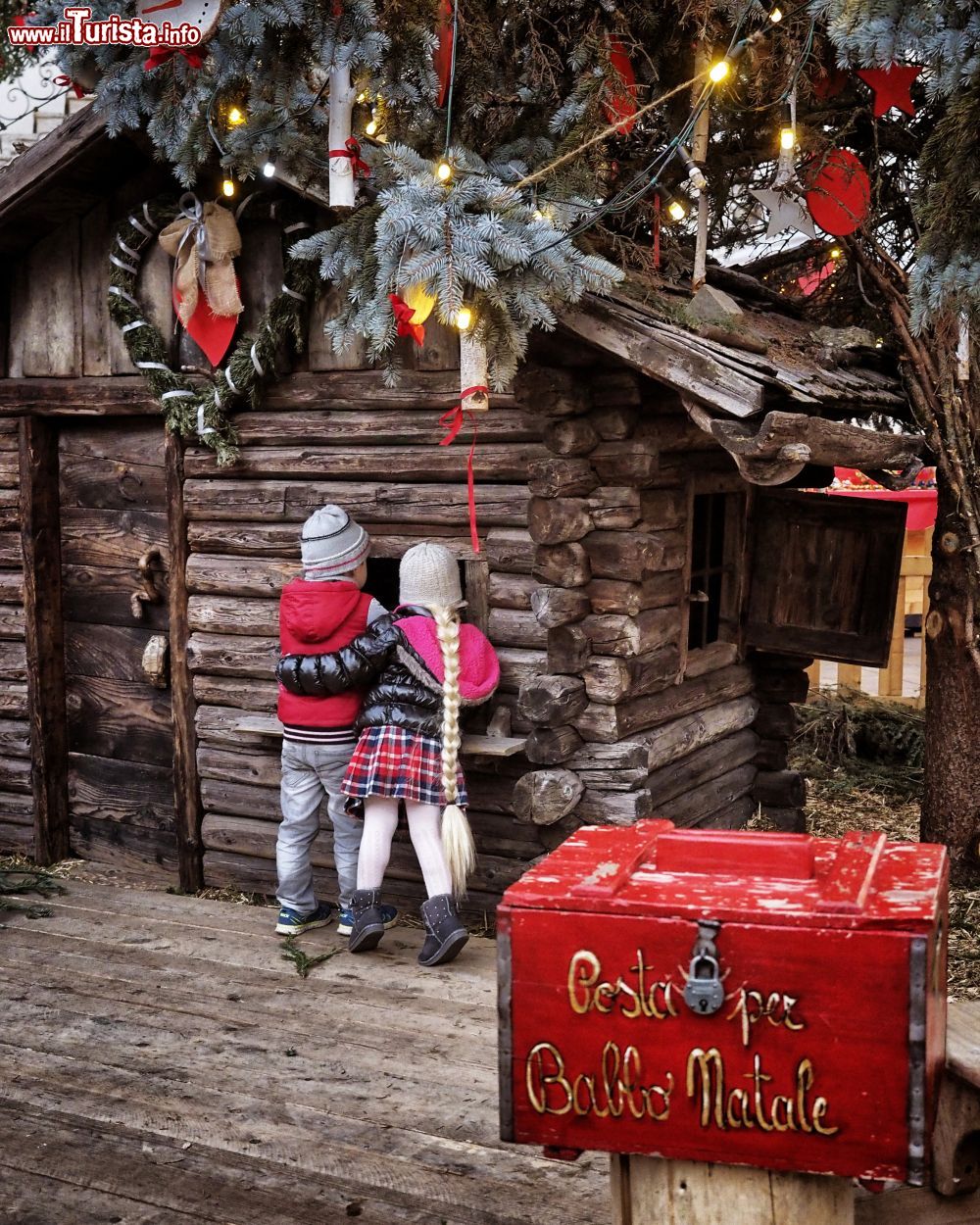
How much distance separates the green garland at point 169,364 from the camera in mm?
6836

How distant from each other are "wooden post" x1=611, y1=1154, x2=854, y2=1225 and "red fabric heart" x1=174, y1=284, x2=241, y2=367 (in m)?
5.04

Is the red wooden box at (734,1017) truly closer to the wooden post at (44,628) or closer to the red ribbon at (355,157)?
the red ribbon at (355,157)

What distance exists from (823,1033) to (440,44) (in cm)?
434

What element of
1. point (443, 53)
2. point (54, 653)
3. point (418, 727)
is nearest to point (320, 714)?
point (418, 727)

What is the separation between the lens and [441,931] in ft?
20.3

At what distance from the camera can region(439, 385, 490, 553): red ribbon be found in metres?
5.52

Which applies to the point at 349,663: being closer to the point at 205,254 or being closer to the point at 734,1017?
the point at 205,254

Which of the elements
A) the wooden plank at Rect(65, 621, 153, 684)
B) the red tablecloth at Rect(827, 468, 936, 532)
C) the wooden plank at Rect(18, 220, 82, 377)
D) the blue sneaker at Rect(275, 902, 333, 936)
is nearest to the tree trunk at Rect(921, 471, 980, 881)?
the blue sneaker at Rect(275, 902, 333, 936)

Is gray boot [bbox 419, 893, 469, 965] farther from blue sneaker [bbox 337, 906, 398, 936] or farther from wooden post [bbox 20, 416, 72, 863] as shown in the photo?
wooden post [bbox 20, 416, 72, 863]

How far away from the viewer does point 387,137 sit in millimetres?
5730

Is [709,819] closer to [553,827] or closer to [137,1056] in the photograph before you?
[553,827]

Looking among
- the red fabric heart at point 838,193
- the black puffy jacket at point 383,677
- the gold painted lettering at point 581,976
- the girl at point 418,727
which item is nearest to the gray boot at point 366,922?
the girl at point 418,727

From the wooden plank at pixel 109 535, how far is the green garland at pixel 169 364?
2.11 ft

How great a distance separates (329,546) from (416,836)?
1440 mm
